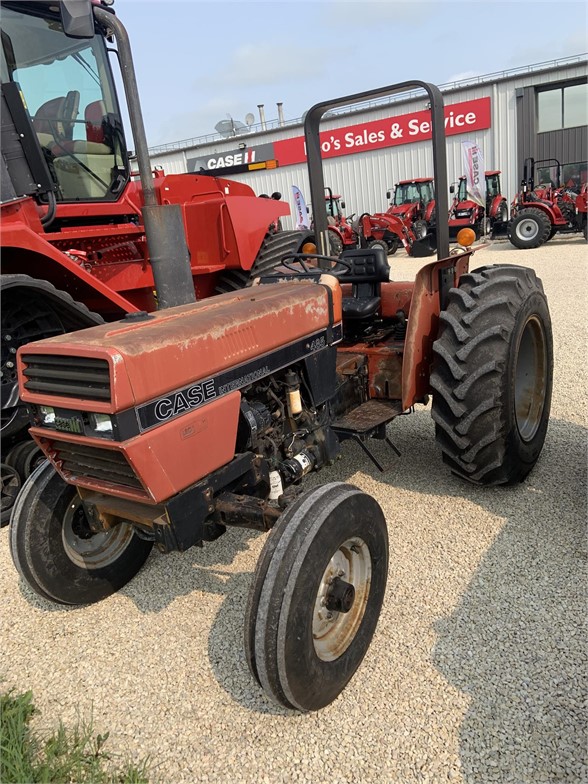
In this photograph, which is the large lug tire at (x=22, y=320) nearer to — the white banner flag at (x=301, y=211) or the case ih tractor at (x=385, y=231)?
the case ih tractor at (x=385, y=231)

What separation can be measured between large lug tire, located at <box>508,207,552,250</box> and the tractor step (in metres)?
12.5

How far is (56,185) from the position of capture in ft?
14.3

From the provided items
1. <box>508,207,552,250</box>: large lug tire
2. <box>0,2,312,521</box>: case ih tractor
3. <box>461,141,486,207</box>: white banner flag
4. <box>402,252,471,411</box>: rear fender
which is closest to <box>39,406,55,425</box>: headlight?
<box>0,2,312,521</box>: case ih tractor

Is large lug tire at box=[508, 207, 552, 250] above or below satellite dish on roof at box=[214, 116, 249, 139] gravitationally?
below

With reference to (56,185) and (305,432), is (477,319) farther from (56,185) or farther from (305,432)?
(56,185)

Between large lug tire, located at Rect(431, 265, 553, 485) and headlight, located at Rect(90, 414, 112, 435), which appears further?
large lug tire, located at Rect(431, 265, 553, 485)

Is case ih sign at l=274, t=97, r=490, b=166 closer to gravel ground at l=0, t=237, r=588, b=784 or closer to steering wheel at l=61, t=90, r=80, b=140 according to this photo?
steering wheel at l=61, t=90, r=80, b=140

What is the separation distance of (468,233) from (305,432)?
5.39ft

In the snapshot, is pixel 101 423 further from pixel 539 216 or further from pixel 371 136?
pixel 371 136

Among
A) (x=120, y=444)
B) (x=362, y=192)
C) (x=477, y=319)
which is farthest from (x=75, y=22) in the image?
(x=362, y=192)

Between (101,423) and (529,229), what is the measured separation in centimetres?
1441

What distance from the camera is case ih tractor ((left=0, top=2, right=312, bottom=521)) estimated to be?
135 inches

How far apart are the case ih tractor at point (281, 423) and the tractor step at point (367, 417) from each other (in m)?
0.01

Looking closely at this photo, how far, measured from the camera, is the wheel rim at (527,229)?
1413 cm
